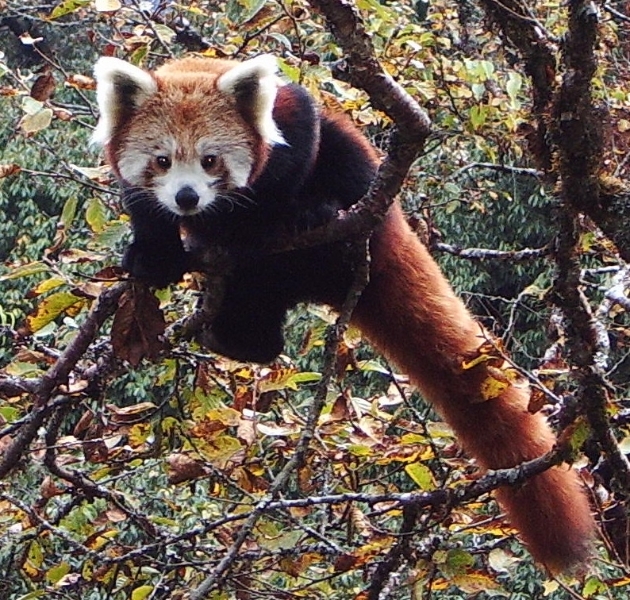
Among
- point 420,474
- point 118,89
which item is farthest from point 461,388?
point 118,89

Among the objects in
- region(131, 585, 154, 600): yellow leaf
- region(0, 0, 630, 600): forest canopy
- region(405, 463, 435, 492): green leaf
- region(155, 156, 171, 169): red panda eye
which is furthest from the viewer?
region(155, 156, 171, 169): red panda eye

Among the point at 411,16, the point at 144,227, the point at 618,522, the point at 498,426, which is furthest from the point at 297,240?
the point at 411,16

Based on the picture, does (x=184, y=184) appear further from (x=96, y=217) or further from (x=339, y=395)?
(x=339, y=395)

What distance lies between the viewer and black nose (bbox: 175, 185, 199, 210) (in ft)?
9.43

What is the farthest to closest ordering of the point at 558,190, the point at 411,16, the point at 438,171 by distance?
1. the point at 411,16
2. the point at 438,171
3. the point at 558,190

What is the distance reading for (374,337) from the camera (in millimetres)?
3225

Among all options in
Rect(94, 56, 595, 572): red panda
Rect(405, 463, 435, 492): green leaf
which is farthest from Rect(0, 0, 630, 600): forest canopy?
Rect(94, 56, 595, 572): red panda

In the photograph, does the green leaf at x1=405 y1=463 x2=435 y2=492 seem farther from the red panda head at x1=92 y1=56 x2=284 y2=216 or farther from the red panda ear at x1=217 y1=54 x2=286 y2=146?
the red panda ear at x1=217 y1=54 x2=286 y2=146

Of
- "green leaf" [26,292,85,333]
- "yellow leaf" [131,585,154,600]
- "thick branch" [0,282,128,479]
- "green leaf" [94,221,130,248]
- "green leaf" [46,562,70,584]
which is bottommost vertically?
"yellow leaf" [131,585,154,600]

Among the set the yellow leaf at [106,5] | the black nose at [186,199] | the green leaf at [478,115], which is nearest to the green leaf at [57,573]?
the black nose at [186,199]

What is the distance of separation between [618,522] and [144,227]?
64.3 inches

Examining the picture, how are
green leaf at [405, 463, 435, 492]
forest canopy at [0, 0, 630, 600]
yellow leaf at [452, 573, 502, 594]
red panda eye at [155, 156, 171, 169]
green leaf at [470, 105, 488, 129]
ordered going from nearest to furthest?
forest canopy at [0, 0, 630, 600], yellow leaf at [452, 573, 502, 594], green leaf at [405, 463, 435, 492], red panda eye at [155, 156, 171, 169], green leaf at [470, 105, 488, 129]

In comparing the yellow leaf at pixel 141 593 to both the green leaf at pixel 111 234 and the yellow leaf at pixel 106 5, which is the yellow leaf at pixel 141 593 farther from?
the yellow leaf at pixel 106 5

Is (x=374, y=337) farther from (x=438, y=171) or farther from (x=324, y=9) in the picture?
(x=438, y=171)
